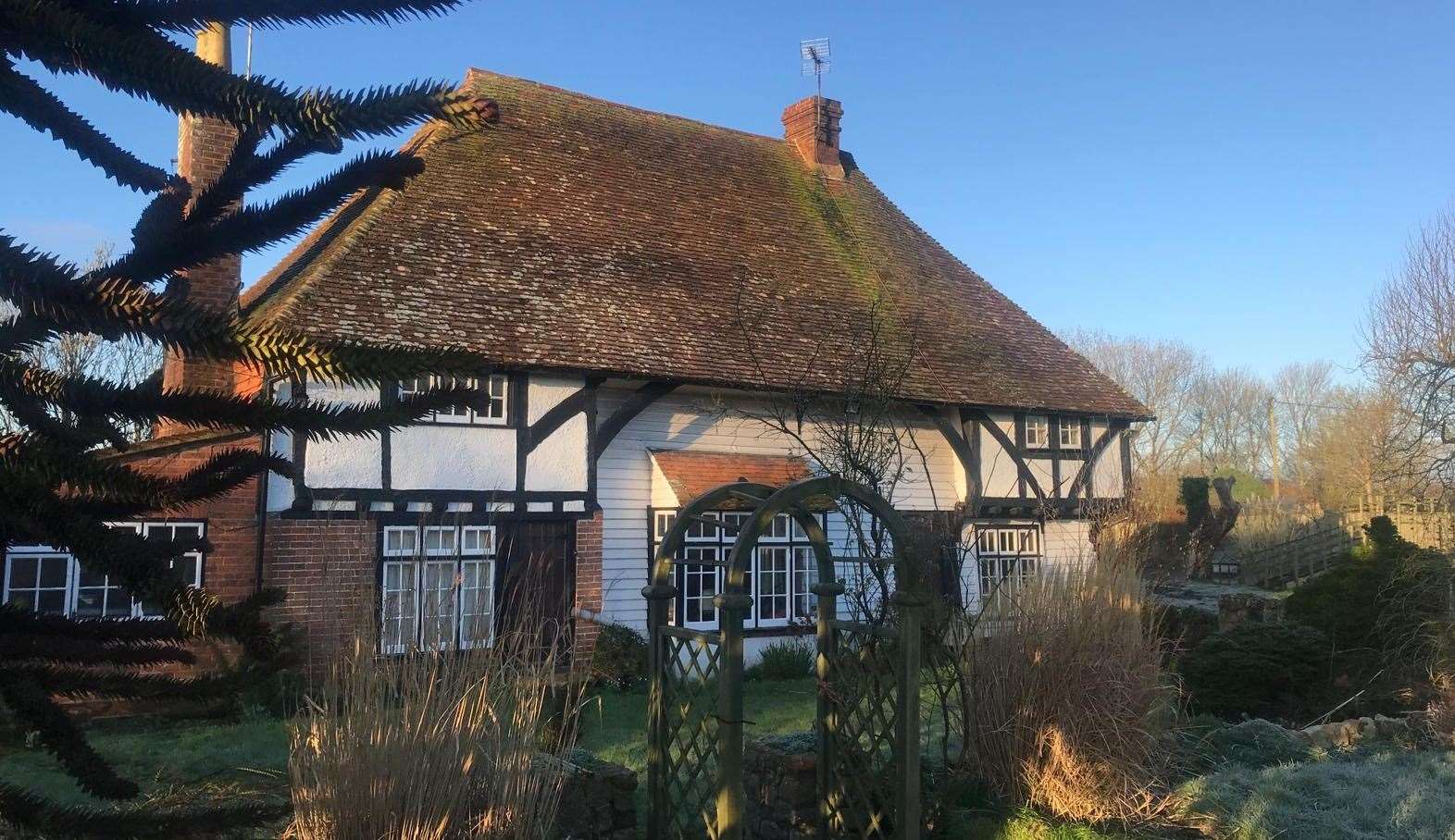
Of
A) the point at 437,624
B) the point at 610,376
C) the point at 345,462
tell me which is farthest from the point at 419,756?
the point at 610,376

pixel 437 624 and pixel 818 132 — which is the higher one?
pixel 818 132

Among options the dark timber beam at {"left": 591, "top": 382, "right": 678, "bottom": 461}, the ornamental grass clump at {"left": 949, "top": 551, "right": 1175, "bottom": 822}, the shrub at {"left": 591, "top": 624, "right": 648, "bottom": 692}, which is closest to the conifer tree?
the ornamental grass clump at {"left": 949, "top": 551, "right": 1175, "bottom": 822}

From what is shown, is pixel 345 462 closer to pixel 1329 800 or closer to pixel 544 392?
pixel 544 392

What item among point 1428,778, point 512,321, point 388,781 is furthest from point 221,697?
point 512,321

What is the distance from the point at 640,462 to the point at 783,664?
10.5 ft

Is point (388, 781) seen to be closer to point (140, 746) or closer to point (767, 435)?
point (140, 746)

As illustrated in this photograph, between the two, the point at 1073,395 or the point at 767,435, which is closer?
the point at 767,435

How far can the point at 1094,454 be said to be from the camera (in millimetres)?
17641

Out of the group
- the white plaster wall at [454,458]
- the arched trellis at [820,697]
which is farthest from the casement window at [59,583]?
the arched trellis at [820,697]

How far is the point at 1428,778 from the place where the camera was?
6832 millimetres

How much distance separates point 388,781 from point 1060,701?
12.9ft

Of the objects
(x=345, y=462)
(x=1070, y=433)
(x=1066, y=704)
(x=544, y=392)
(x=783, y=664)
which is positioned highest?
(x=544, y=392)

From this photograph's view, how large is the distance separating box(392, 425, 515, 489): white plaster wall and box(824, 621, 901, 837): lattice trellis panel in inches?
285

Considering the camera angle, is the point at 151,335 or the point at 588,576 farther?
the point at 588,576
